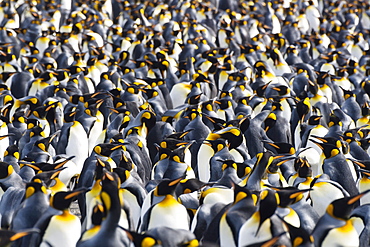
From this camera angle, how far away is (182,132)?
6.39 metres

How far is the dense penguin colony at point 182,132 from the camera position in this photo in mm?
4105

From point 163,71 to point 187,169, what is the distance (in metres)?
4.60

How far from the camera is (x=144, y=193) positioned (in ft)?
16.2

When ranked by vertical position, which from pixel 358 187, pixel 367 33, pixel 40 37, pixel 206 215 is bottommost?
pixel 367 33

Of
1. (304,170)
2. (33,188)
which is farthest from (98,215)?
(304,170)

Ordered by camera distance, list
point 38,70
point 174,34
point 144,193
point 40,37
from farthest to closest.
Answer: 1. point 174,34
2. point 40,37
3. point 38,70
4. point 144,193

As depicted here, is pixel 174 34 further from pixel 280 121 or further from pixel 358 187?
pixel 358 187

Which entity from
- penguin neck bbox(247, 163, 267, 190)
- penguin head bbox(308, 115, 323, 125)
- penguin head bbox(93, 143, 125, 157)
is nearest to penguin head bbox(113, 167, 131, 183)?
penguin head bbox(93, 143, 125, 157)

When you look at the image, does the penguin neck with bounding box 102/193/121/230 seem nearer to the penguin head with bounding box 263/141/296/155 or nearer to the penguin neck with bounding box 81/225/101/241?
the penguin neck with bounding box 81/225/101/241

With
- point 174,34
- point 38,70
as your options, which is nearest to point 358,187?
point 38,70

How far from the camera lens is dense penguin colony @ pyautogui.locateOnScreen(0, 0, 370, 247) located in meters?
4.11

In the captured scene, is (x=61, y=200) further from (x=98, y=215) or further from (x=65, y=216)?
(x=98, y=215)

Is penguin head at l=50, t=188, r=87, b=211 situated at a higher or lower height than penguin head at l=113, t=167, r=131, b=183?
higher

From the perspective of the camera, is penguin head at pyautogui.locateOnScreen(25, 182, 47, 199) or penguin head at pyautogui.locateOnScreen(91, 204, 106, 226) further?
penguin head at pyautogui.locateOnScreen(25, 182, 47, 199)
